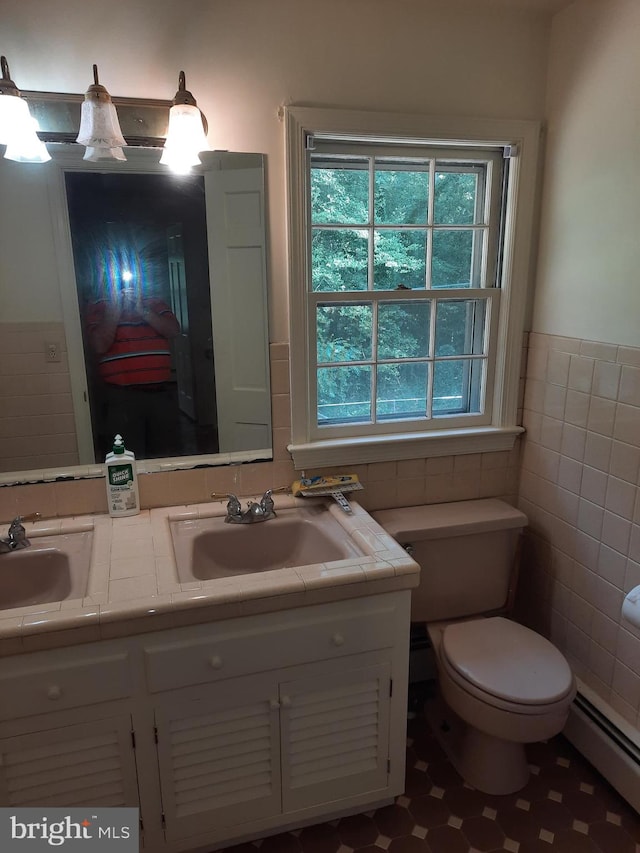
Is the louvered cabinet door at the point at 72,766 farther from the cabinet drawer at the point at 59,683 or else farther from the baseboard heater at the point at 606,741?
the baseboard heater at the point at 606,741

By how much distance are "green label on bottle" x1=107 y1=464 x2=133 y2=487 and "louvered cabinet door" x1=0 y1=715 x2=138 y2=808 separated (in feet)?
2.08

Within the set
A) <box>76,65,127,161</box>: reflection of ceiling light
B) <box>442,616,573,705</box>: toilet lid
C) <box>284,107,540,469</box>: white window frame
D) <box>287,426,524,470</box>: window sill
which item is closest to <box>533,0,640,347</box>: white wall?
<box>284,107,540,469</box>: white window frame

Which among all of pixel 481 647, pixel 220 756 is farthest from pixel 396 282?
pixel 220 756

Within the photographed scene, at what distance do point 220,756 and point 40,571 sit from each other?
679 millimetres

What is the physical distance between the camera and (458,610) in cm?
192

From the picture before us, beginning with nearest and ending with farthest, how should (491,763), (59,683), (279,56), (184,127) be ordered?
(59,683)
(184,127)
(279,56)
(491,763)

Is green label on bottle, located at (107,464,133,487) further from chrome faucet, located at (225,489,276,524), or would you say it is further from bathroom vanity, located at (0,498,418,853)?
chrome faucet, located at (225,489,276,524)

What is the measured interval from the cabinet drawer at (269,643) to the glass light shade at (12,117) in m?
1.28

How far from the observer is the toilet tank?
6.07ft

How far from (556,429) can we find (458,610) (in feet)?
2.28

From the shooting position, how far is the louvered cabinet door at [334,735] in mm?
1448

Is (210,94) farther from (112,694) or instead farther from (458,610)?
(458,610)

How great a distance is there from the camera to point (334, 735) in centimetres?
150

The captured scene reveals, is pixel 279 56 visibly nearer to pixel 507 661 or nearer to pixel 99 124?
pixel 99 124
